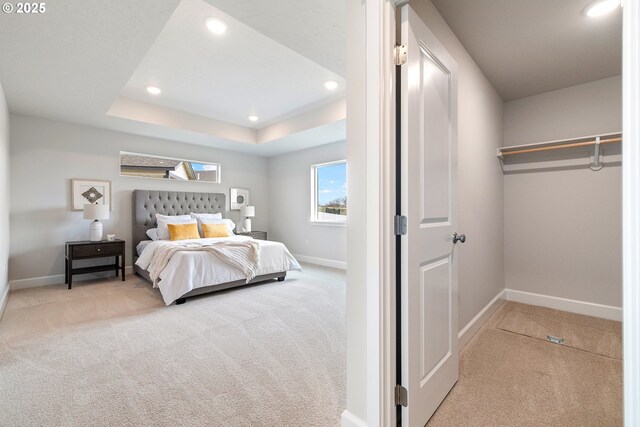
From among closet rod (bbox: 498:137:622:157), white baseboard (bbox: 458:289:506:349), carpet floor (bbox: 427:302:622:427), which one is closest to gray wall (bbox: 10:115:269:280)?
white baseboard (bbox: 458:289:506:349)

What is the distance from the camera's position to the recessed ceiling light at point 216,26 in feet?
7.62

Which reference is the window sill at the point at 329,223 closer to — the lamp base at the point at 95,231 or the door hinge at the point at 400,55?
the lamp base at the point at 95,231

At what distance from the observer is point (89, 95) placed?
322 centimetres

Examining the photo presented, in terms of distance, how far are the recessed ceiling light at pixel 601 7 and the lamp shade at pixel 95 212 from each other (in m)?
5.57

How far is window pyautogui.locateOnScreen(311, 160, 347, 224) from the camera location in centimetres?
541

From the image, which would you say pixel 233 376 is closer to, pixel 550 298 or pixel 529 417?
pixel 529 417

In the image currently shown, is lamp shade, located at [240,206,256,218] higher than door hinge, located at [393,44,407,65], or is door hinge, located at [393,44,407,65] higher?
door hinge, located at [393,44,407,65]

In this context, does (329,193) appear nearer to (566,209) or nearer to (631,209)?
(566,209)

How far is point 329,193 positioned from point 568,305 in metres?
3.85

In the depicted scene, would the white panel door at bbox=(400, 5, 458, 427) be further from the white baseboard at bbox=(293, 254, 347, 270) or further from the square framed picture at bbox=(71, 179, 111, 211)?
the square framed picture at bbox=(71, 179, 111, 211)

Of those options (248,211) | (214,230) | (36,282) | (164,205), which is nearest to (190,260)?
(214,230)

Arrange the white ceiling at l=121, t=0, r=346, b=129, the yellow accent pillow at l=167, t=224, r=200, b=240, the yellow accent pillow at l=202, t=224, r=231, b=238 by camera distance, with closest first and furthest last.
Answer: the white ceiling at l=121, t=0, r=346, b=129, the yellow accent pillow at l=167, t=224, r=200, b=240, the yellow accent pillow at l=202, t=224, r=231, b=238

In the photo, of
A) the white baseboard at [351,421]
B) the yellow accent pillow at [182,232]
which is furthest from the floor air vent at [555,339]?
the yellow accent pillow at [182,232]

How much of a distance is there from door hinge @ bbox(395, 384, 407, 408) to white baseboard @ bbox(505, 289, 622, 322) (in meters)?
2.72
